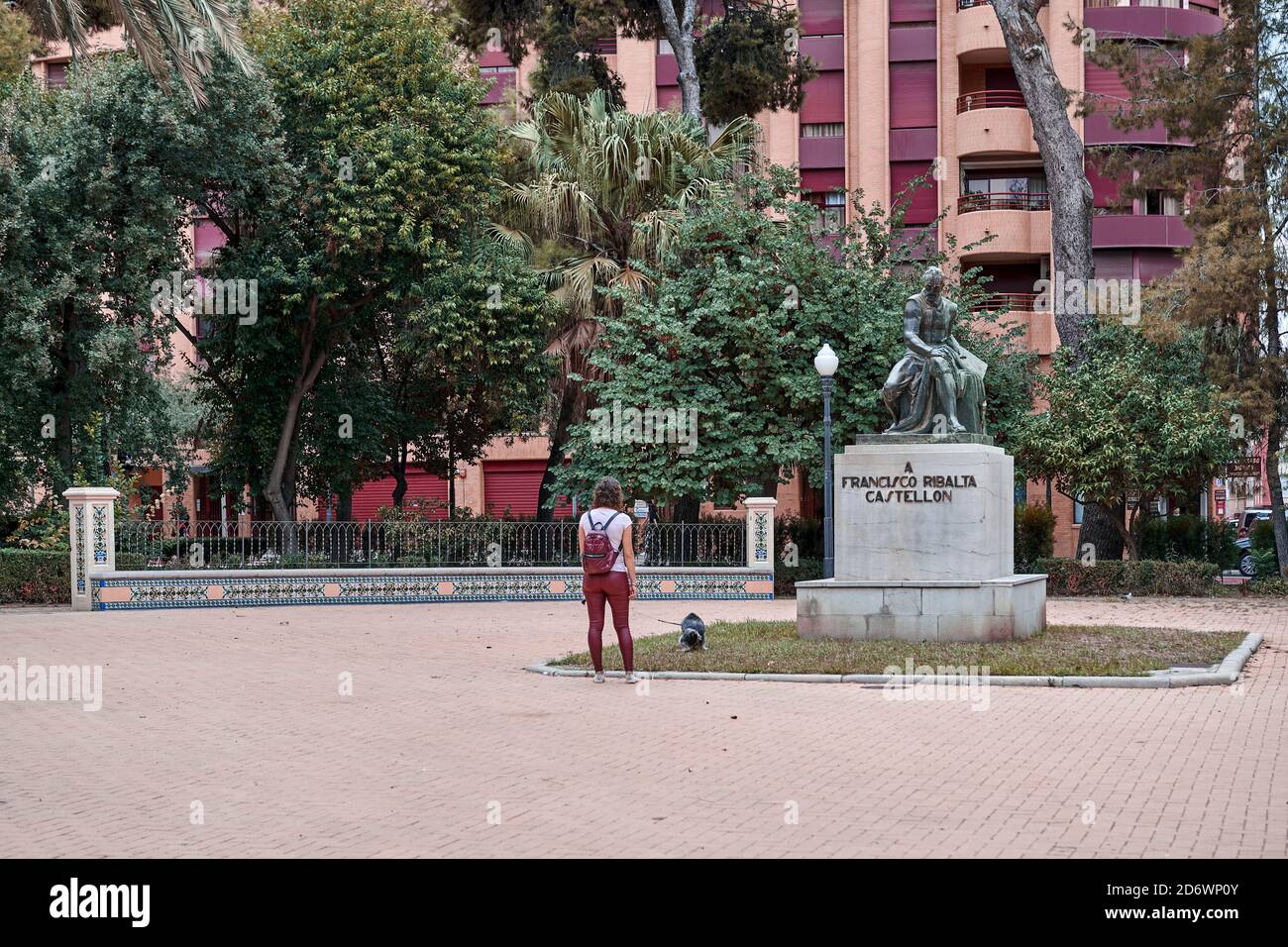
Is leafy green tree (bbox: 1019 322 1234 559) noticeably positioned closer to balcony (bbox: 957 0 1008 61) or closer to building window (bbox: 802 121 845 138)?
balcony (bbox: 957 0 1008 61)

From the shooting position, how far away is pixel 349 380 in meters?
32.6

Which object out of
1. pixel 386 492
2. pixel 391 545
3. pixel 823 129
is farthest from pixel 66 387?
pixel 823 129

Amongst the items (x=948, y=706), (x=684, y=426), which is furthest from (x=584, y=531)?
(x=684, y=426)

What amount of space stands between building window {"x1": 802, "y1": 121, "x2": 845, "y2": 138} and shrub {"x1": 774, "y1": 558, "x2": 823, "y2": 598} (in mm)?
17732

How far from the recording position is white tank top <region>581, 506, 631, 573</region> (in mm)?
13141

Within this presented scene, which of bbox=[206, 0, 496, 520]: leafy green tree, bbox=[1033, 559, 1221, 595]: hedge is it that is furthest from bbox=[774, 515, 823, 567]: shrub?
bbox=[206, 0, 496, 520]: leafy green tree

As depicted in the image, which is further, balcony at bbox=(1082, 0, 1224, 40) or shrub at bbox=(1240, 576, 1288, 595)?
balcony at bbox=(1082, 0, 1224, 40)

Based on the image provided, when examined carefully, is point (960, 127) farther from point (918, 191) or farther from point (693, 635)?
point (693, 635)

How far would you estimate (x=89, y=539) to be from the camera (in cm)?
2408

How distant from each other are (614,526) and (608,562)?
31 centimetres

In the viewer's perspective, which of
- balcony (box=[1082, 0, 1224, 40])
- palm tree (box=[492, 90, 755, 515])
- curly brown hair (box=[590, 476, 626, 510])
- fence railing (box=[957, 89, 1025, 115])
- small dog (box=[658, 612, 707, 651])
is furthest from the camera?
fence railing (box=[957, 89, 1025, 115])

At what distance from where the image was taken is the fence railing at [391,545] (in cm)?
2494

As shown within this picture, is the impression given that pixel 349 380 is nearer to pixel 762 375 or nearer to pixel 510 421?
pixel 510 421

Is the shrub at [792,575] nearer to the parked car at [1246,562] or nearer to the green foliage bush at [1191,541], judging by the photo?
the green foliage bush at [1191,541]
